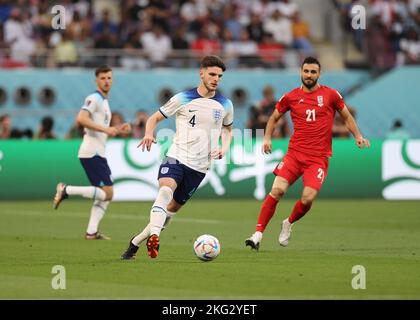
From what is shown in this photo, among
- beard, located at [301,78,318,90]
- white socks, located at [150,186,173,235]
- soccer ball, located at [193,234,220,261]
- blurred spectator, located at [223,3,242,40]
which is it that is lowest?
soccer ball, located at [193,234,220,261]

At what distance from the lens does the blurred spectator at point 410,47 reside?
3219 centimetres

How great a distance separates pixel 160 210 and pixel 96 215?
12.3ft

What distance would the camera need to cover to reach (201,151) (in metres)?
13.7

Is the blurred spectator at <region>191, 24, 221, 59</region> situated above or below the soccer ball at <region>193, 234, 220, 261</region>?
above

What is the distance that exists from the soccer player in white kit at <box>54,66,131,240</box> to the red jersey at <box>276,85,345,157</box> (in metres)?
2.89

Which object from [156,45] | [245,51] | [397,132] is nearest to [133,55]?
[156,45]

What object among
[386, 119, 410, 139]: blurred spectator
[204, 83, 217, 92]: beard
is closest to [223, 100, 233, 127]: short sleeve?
[204, 83, 217, 92]: beard

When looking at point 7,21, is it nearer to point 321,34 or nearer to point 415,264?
point 321,34

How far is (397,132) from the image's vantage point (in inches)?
1129

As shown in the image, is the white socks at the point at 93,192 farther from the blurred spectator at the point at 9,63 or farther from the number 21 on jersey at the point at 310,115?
the blurred spectator at the point at 9,63

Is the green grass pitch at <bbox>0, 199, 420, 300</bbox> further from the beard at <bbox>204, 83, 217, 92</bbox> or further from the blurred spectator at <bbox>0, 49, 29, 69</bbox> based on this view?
the blurred spectator at <bbox>0, 49, 29, 69</bbox>

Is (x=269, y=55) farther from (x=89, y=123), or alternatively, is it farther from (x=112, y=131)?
(x=112, y=131)

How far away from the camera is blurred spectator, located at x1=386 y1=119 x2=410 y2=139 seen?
28141mm
